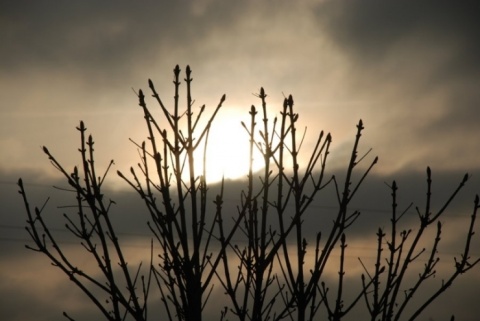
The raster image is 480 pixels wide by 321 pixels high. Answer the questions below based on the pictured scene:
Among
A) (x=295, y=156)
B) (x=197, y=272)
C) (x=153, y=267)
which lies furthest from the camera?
(x=153, y=267)

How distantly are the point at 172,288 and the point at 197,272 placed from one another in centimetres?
36

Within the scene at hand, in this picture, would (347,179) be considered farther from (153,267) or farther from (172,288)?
(153,267)

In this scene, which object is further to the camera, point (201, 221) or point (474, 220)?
point (474, 220)

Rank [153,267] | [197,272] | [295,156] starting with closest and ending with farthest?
[197,272]
[295,156]
[153,267]

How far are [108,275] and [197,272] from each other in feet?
2.06

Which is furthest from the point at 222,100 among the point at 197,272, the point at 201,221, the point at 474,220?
the point at 474,220

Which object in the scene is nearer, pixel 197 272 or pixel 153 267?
pixel 197 272

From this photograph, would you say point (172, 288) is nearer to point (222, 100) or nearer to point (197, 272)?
point (197, 272)

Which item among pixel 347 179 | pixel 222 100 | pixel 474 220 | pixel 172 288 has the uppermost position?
pixel 222 100

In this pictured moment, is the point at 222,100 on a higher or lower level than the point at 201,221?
higher

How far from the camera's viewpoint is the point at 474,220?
449 centimetres

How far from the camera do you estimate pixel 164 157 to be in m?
4.32

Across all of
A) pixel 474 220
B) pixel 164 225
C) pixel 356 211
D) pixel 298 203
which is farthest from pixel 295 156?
pixel 474 220

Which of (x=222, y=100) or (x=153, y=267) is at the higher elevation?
(x=222, y=100)
